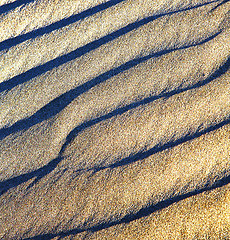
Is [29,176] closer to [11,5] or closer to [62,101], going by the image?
[62,101]

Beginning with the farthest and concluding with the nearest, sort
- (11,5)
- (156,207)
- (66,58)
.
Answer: (11,5) < (66,58) < (156,207)

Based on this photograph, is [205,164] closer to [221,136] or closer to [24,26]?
[221,136]


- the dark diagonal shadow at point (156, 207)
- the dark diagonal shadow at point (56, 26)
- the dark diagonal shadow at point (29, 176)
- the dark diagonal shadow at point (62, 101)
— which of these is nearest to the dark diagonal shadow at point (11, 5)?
the dark diagonal shadow at point (56, 26)

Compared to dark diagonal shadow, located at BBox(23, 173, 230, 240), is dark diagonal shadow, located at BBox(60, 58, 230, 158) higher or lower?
higher

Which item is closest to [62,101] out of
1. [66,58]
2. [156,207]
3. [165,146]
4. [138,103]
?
[66,58]

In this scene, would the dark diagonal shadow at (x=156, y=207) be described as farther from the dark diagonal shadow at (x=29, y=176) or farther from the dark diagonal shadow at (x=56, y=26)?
the dark diagonal shadow at (x=56, y=26)

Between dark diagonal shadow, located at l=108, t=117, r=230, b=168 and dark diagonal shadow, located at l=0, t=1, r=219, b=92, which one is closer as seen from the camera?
dark diagonal shadow, located at l=108, t=117, r=230, b=168

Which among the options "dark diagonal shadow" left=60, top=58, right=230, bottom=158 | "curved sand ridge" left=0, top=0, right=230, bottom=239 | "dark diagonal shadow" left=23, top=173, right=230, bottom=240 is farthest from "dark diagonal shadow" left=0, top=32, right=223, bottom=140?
Answer: "dark diagonal shadow" left=23, top=173, right=230, bottom=240

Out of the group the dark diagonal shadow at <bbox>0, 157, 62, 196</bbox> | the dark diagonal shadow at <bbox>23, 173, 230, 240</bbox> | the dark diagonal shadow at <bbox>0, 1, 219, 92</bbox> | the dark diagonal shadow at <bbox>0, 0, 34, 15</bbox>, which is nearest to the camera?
the dark diagonal shadow at <bbox>23, 173, 230, 240</bbox>

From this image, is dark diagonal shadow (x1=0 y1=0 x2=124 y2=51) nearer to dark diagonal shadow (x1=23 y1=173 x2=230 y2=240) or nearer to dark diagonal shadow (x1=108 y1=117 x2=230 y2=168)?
dark diagonal shadow (x1=108 y1=117 x2=230 y2=168)
